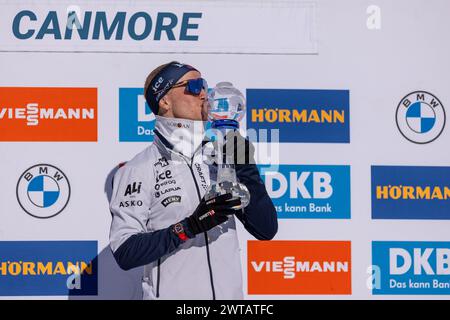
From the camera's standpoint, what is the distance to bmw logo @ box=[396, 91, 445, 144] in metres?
3.16

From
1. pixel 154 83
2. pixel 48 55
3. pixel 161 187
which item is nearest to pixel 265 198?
pixel 161 187

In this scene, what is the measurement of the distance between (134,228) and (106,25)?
97 cm

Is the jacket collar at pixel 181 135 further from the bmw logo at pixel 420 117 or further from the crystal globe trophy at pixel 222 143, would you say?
the bmw logo at pixel 420 117

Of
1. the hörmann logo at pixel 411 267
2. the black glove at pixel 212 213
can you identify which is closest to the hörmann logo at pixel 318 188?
the hörmann logo at pixel 411 267

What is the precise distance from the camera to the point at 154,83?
278cm

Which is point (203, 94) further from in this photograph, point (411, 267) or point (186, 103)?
point (411, 267)

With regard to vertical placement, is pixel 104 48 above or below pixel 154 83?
above

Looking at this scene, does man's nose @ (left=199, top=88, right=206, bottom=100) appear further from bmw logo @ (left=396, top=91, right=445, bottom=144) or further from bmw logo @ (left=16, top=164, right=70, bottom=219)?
bmw logo @ (left=396, top=91, right=445, bottom=144)

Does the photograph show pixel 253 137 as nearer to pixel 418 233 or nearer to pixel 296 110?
pixel 296 110

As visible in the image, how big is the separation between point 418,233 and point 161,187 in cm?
120

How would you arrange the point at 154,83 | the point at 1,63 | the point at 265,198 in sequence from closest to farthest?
the point at 265,198, the point at 154,83, the point at 1,63

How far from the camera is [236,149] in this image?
252 centimetres

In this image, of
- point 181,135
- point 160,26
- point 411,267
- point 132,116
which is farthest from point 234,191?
point 411,267

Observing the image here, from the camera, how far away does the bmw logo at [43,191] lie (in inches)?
120
